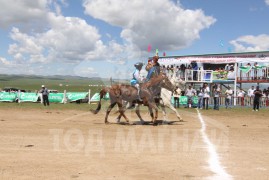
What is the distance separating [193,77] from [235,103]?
4.96 metres

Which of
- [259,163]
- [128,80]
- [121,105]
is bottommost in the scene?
[259,163]

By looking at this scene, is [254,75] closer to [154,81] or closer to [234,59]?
[234,59]

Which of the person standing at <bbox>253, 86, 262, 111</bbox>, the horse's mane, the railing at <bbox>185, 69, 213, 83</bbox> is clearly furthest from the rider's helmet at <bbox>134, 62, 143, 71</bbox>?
the railing at <bbox>185, 69, 213, 83</bbox>

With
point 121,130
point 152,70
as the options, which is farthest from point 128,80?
point 121,130

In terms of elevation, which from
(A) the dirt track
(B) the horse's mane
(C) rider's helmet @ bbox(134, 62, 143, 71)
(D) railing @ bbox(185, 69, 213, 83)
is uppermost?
(D) railing @ bbox(185, 69, 213, 83)

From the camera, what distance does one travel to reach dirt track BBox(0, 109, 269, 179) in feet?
19.8

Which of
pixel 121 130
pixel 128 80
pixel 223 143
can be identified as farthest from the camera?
pixel 128 80

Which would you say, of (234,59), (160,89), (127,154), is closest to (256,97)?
(234,59)

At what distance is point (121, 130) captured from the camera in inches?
457

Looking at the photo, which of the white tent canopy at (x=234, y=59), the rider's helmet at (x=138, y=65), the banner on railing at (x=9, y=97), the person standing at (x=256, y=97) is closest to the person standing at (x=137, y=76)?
the rider's helmet at (x=138, y=65)

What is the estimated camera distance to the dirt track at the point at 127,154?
6039 millimetres

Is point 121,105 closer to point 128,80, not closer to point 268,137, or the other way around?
point 128,80

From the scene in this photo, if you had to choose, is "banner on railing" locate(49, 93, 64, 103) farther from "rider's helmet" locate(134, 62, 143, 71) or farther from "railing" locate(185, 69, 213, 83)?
"rider's helmet" locate(134, 62, 143, 71)

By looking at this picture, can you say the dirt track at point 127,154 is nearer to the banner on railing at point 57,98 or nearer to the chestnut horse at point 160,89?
the chestnut horse at point 160,89
